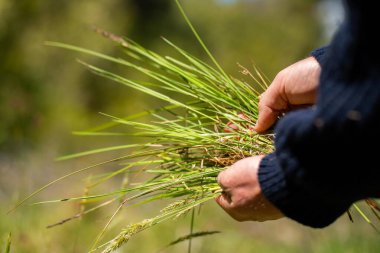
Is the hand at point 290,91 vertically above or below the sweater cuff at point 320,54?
below

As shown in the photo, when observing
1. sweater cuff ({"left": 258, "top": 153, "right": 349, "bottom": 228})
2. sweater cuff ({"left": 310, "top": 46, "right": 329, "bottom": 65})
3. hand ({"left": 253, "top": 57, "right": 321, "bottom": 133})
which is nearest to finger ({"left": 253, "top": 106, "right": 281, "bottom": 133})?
hand ({"left": 253, "top": 57, "right": 321, "bottom": 133})

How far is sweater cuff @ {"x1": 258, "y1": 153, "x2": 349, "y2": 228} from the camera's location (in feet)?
3.54

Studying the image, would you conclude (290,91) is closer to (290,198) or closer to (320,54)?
(320,54)

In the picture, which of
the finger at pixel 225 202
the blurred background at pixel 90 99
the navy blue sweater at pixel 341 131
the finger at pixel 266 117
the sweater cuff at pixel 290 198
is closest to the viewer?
the navy blue sweater at pixel 341 131

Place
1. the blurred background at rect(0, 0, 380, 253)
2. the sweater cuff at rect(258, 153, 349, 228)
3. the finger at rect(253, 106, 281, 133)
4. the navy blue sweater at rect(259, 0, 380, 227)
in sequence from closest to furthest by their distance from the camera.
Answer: the navy blue sweater at rect(259, 0, 380, 227), the sweater cuff at rect(258, 153, 349, 228), the finger at rect(253, 106, 281, 133), the blurred background at rect(0, 0, 380, 253)

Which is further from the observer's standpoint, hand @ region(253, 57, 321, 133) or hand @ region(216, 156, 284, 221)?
hand @ region(253, 57, 321, 133)

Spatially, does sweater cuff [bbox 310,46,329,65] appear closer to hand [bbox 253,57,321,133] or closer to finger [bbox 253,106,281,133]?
hand [bbox 253,57,321,133]

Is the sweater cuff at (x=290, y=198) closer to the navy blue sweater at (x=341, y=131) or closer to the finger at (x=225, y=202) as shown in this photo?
the navy blue sweater at (x=341, y=131)

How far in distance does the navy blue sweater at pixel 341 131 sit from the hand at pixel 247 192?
0.07m

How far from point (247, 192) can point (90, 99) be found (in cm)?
1460

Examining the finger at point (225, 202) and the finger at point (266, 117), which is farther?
the finger at point (266, 117)

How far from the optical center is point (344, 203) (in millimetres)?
1092

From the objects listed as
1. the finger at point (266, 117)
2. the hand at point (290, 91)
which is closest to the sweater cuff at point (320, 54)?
the hand at point (290, 91)

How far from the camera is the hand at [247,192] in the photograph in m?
1.15
